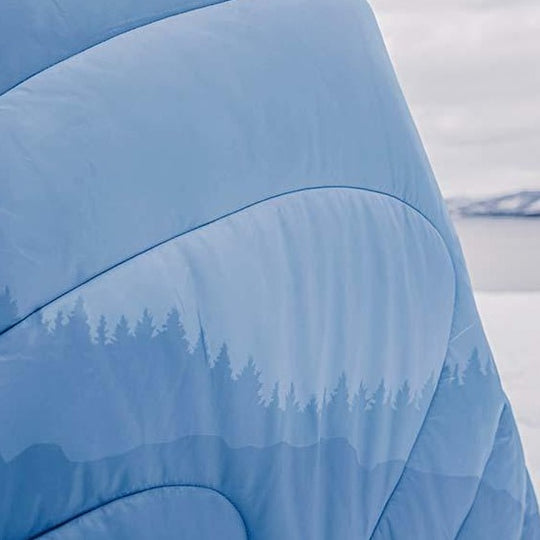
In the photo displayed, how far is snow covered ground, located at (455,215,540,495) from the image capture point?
4.14ft

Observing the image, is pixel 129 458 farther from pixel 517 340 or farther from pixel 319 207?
pixel 517 340

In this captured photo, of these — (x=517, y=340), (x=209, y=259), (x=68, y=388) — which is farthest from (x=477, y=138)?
(x=68, y=388)

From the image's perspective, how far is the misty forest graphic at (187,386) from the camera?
663mm

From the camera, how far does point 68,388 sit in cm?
Result: 66

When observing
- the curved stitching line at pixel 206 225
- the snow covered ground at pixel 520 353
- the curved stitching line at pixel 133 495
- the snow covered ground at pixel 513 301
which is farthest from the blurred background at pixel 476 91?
the curved stitching line at pixel 133 495

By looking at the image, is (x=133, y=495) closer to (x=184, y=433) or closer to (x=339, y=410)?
(x=184, y=433)

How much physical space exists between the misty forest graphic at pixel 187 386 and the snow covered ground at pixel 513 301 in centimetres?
43

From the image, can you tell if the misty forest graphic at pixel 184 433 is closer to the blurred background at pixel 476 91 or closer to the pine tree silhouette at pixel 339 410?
the pine tree silhouette at pixel 339 410

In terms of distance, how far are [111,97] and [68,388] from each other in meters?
0.21

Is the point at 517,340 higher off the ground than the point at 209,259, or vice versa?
the point at 209,259

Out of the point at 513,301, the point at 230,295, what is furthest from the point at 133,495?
the point at 513,301

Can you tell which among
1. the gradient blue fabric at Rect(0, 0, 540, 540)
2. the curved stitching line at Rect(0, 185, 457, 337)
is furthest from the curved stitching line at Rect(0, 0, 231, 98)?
the curved stitching line at Rect(0, 185, 457, 337)

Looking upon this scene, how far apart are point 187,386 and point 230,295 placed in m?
0.08

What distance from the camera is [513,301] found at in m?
1.54
